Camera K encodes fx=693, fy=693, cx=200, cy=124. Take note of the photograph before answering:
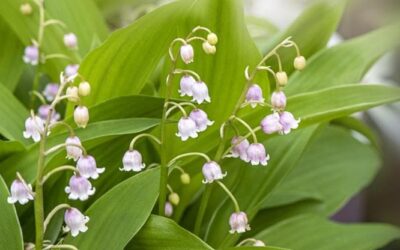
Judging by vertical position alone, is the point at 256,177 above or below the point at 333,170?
above

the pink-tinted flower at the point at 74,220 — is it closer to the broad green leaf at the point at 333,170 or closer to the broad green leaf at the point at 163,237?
the broad green leaf at the point at 163,237

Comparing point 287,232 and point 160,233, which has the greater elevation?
point 160,233

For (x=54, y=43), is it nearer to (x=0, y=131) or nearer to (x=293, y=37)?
(x=0, y=131)

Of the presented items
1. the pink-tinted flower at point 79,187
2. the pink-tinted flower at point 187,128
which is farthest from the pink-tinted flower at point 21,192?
the pink-tinted flower at point 187,128

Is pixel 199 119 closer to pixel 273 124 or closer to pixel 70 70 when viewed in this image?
pixel 273 124

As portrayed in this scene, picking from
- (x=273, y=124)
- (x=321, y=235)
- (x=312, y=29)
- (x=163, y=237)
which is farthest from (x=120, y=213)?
(x=312, y=29)

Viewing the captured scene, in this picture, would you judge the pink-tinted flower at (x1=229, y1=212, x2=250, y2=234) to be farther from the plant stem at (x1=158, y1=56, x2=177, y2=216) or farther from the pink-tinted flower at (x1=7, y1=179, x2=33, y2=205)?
the pink-tinted flower at (x1=7, y1=179, x2=33, y2=205)

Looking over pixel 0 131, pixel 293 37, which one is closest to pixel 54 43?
pixel 0 131
